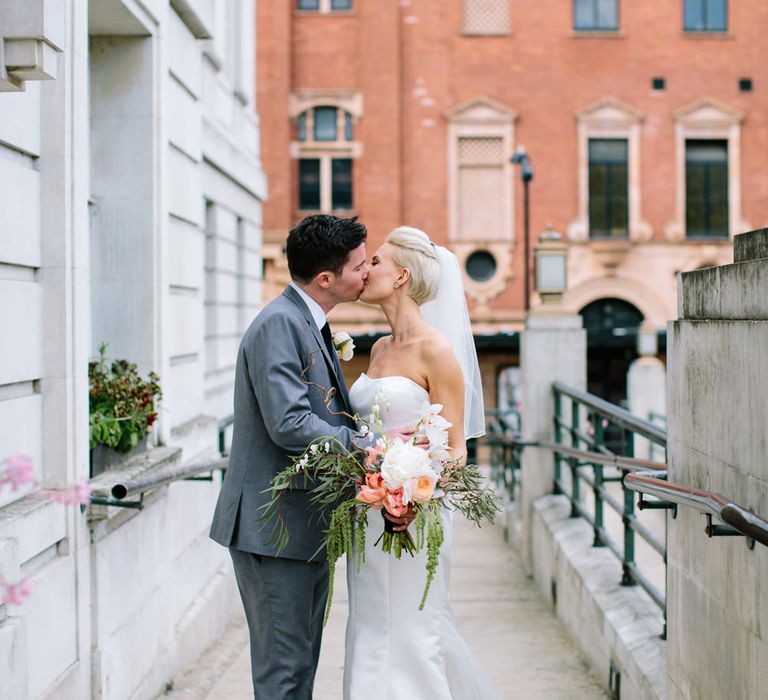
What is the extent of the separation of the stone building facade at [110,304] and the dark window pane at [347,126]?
2063cm

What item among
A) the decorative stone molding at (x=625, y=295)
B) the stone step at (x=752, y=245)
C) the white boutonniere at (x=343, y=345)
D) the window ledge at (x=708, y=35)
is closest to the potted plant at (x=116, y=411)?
the white boutonniere at (x=343, y=345)

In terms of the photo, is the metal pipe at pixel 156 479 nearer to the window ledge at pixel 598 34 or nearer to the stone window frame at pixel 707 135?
the stone window frame at pixel 707 135

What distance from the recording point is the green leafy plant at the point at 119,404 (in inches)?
224

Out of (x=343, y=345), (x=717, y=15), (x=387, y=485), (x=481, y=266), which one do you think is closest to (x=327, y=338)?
(x=343, y=345)

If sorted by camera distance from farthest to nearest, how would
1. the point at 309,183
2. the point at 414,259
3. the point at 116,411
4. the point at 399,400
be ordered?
the point at 309,183
the point at 116,411
the point at 414,259
the point at 399,400

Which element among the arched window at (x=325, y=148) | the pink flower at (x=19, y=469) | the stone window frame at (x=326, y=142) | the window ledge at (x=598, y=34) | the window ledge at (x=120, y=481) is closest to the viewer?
the pink flower at (x=19, y=469)

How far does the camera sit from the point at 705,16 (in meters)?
32.0

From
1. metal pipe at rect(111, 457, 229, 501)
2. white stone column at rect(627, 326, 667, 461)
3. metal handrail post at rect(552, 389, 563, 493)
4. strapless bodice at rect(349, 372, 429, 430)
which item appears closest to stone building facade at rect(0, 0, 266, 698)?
metal pipe at rect(111, 457, 229, 501)

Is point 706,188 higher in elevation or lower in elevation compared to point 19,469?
higher

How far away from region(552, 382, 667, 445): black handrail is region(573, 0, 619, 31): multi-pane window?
2509 centimetres

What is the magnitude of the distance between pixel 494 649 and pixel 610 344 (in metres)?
23.2

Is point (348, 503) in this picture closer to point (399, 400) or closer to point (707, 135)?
A: point (399, 400)

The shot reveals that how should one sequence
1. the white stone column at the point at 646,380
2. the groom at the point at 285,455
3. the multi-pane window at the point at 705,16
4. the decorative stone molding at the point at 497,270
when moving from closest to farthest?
the groom at the point at 285,455, the white stone column at the point at 646,380, the decorative stone molding at the point at 497,270, the multi-pane window at the point at 705,16

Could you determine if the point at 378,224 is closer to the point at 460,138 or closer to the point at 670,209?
the point at 460,138
